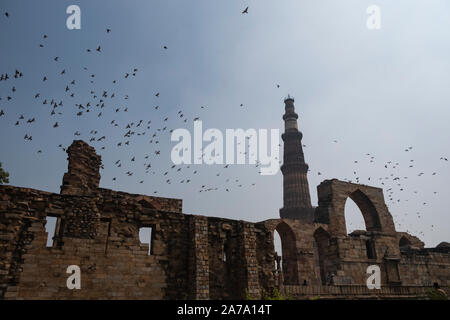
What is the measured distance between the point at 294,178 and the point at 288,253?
24.5 m

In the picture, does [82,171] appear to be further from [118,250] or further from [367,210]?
[367,210]

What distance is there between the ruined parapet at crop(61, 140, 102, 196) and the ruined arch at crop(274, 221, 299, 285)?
12494 millimetres

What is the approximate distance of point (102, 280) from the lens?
920 centimetres

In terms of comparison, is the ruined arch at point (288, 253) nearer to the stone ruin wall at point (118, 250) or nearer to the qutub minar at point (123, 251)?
the qutub minar at point (123, 251)

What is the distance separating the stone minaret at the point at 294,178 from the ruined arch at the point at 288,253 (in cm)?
2151

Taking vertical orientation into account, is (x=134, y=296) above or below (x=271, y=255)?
below

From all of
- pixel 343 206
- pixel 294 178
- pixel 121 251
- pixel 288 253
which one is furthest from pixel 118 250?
pixel 294 178

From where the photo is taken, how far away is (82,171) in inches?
541

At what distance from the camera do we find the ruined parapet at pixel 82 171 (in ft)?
43.1

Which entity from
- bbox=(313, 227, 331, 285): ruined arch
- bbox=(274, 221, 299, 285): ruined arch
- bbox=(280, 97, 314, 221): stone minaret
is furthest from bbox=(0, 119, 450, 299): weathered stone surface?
bbox=(280, 97, 314, 221): stone minaret

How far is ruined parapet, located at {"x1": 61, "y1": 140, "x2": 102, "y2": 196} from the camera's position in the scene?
1314cm
